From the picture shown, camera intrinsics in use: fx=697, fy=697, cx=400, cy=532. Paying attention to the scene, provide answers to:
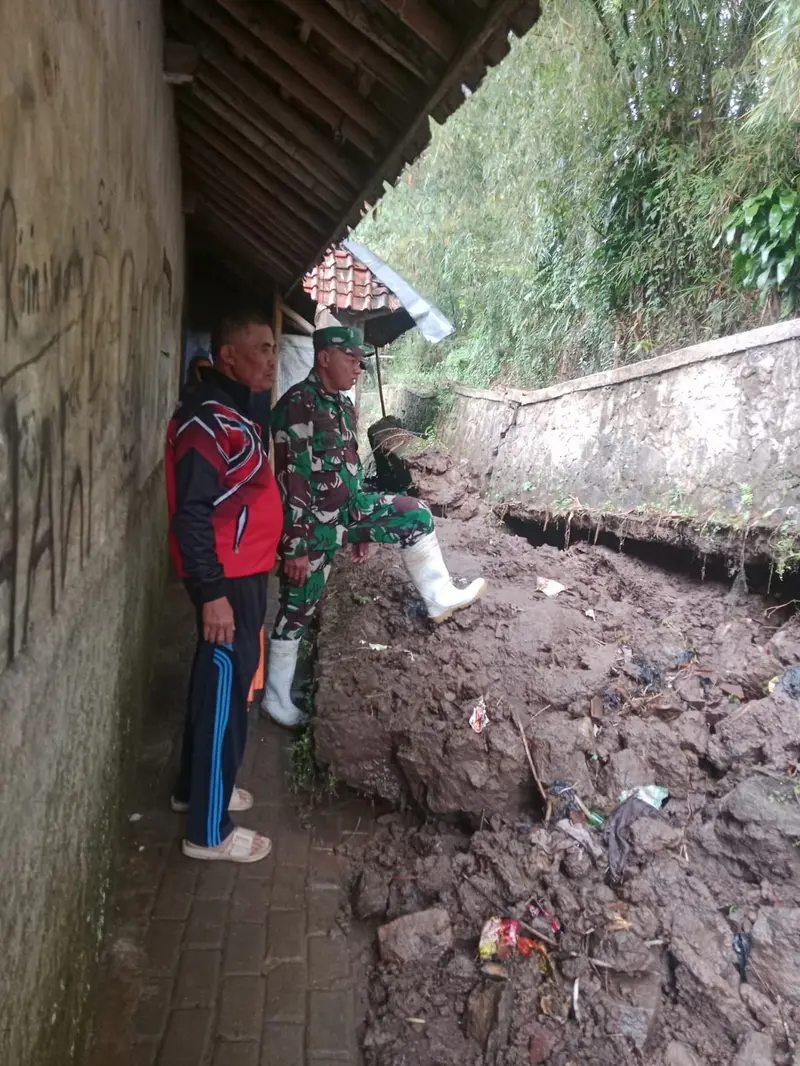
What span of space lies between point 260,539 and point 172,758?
152cm

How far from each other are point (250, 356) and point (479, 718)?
2.12m

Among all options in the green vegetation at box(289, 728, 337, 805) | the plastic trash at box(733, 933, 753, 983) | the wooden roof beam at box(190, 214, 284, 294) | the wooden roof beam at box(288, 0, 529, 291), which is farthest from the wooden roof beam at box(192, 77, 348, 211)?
the plastic trash at box(733, 933, 753, 983)

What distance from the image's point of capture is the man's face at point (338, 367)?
357cm

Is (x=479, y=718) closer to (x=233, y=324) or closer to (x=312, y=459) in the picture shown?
(x=312, y=459)

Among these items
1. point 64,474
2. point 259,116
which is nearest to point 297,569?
point 64,474

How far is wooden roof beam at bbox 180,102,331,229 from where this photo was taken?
14.4 ft

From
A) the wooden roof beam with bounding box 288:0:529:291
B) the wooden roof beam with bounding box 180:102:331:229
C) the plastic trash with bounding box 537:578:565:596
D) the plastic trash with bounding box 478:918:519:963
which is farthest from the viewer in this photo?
the plastic trash with bounding box 537:578:565:596

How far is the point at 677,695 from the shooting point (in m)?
3.90

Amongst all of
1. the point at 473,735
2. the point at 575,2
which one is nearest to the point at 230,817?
the point at 473,735

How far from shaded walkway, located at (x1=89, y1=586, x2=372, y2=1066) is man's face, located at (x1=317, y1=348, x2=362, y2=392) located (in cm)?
212

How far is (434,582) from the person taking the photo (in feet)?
14.3

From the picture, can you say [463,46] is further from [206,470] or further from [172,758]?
[172,758]

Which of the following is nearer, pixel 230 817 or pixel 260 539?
pixel 260 539

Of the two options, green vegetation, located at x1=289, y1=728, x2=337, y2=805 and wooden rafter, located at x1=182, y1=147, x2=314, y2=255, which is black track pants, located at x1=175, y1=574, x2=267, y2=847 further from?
wooden rafter, located at x1=182, y1=147, x2=314, y2=255
